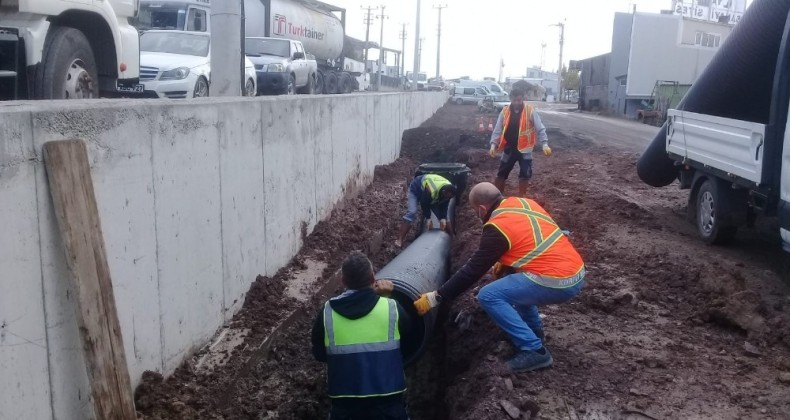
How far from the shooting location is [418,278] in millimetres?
5973

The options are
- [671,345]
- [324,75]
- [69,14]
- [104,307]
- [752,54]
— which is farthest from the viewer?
[324,75]

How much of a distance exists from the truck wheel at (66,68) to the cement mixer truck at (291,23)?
33.8 ft

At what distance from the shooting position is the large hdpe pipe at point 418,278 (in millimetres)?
5406

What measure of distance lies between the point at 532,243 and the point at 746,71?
14.8 ft

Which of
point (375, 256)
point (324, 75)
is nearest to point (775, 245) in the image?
point (375, 256)

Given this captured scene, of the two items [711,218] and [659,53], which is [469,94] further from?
[711,218]

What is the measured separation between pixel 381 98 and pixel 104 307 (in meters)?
10.1

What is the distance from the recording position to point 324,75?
26641mm

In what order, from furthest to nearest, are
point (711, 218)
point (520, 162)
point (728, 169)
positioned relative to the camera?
point (520, 162) < point (711, 218) < point (728, 169)

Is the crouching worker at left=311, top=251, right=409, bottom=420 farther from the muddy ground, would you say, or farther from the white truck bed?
the white truck bed

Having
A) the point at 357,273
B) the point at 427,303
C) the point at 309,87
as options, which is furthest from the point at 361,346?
the point at 309,87

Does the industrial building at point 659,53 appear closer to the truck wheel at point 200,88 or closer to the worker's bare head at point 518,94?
the truck wheel at point 200,88

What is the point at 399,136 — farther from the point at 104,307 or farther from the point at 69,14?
the point at 104,307

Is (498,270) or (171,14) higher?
(171,14)
